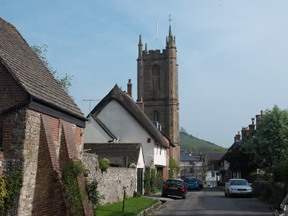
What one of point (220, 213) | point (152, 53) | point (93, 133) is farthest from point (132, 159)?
point (152, 53)

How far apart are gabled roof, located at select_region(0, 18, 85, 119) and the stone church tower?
209ft

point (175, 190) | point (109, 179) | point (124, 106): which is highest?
Result: point (124, 106)

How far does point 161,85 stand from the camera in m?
85.5

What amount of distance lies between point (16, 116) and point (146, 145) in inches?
1285

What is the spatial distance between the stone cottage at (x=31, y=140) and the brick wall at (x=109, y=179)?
5111 millimetres

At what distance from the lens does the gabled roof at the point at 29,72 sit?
14.2 meters

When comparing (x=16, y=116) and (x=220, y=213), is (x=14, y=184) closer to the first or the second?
(x=16, y=116)

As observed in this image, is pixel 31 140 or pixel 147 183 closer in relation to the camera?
pixel 31 140

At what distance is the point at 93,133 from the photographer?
42.6 m

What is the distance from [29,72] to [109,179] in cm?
1005

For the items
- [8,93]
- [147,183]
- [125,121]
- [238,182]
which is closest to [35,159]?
[8,93]

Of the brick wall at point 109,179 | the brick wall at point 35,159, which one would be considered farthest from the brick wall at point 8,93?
the brick wall at point 109,179

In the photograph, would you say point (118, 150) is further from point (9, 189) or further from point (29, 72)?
point (9, 189)

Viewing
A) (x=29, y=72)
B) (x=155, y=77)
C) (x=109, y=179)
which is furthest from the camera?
(x=155, y=77)
